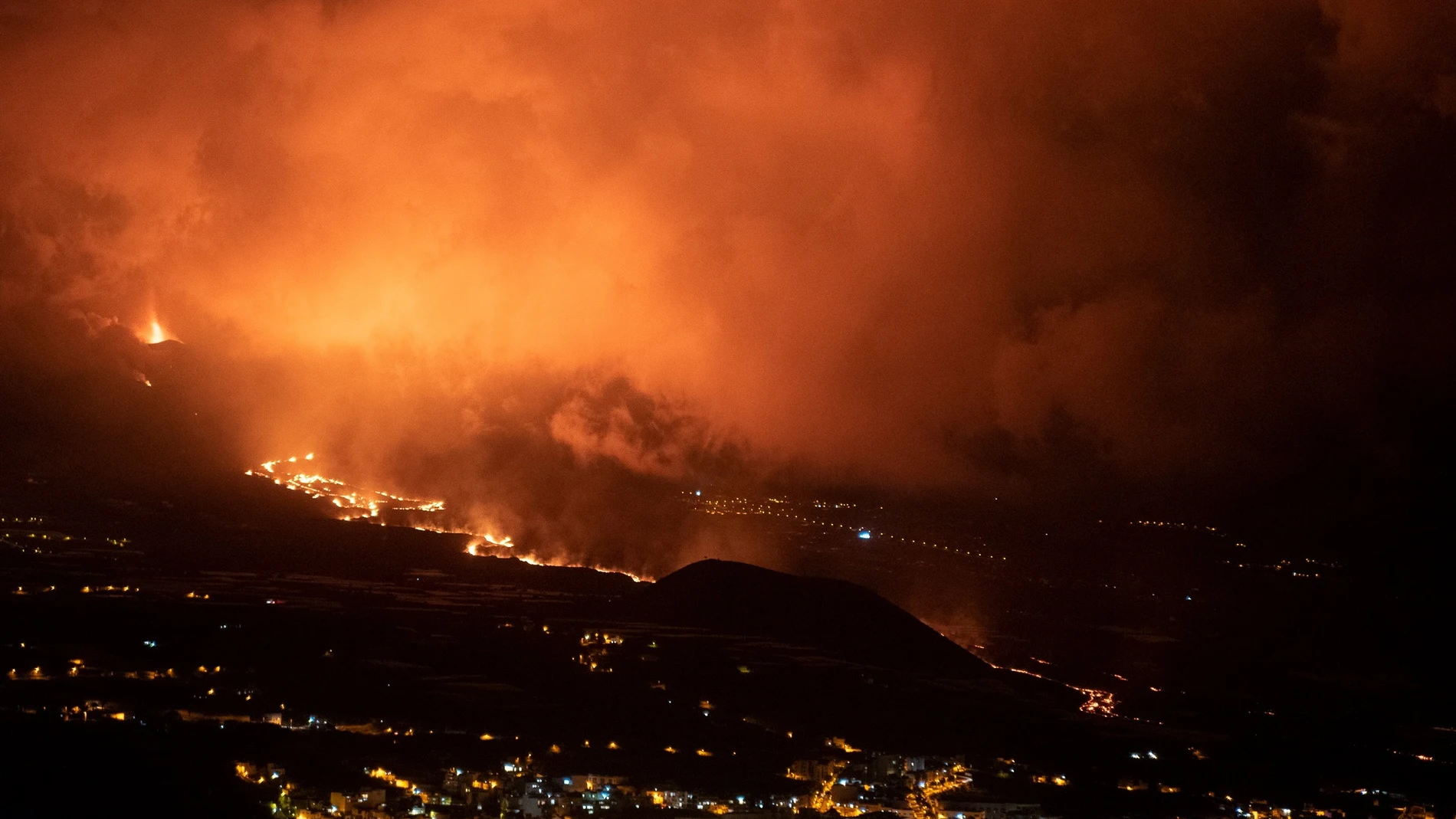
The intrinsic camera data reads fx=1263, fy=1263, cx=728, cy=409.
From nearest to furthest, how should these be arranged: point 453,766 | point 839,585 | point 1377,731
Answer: point 453,766
point 1377,731
point 839,585

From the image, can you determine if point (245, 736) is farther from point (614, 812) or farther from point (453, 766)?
point (614, 812)

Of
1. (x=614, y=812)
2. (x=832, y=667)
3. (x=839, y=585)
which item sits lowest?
(x=614, y=812)

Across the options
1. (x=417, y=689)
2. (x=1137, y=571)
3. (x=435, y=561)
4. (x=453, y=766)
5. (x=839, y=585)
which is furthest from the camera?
(x=1137, y=571)

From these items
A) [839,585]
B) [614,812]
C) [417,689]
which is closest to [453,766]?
[614,812]

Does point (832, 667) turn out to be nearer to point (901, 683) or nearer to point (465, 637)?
point (901, 683)

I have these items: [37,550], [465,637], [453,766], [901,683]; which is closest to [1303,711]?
[901,683]

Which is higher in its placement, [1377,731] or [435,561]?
[435,561]

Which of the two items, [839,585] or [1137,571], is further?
[1137,571]
